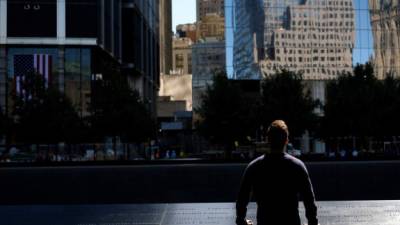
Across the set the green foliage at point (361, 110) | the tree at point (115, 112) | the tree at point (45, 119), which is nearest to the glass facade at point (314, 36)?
the green foliage at point (361, 110)

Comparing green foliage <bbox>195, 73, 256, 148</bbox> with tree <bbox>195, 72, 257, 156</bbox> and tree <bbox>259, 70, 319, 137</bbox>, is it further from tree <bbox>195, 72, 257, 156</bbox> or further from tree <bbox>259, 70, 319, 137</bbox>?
tree <bbox>259, 70, 319, 137</bbox>

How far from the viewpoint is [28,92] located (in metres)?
47.5

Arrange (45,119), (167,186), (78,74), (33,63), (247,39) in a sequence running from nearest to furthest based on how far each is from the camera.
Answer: (167,186) < (45,119) < (33,63) < (78,74) < (247,39)

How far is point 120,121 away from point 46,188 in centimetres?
2796

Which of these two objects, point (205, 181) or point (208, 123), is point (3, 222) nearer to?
point (205, 181)

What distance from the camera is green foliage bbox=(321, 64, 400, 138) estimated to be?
154 feet

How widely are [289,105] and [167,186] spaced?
28134mm

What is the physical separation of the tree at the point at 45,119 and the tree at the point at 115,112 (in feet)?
5.01

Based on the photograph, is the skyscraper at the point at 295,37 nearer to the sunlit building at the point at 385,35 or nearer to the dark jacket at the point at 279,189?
the sunlit building at the point at 385,35

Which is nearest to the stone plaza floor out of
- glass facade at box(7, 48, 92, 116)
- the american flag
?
the american flag

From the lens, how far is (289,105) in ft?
150

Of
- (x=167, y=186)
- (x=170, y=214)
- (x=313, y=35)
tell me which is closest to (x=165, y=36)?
(x=313, y=35)

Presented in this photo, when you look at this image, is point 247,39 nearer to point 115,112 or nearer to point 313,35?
point 313,35

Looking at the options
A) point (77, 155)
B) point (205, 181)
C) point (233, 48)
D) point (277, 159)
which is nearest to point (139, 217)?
point (277, 159)
